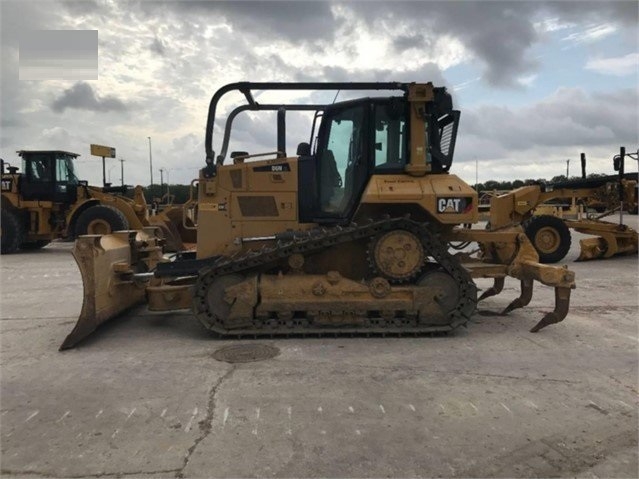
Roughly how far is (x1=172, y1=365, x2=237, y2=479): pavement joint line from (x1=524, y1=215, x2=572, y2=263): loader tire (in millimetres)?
10948

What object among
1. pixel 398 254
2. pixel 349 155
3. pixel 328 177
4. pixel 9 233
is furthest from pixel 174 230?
pixel 398 254

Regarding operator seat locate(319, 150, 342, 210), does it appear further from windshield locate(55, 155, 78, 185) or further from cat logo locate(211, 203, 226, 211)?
windshield locate(55, 155, 78, 185)

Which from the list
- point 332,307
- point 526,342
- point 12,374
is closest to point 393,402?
point 332,307

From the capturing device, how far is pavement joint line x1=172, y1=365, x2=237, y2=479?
3.29m

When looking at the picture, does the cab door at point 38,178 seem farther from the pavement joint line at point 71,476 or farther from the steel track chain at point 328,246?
the pavement joint line at point 71,476

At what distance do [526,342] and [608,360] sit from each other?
852mm

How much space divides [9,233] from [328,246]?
14.1m

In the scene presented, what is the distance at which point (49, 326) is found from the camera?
6961 mm

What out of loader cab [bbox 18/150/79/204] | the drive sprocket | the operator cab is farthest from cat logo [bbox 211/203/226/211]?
loader cab [bbox 18/150/79/204]

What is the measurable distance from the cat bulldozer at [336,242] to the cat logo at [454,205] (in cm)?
1

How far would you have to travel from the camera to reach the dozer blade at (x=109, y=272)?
19.8ft

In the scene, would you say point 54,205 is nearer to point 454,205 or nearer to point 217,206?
point 217,206

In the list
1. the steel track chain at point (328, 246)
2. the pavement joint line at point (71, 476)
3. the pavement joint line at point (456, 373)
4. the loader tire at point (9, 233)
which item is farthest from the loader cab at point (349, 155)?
the loader tire at point (9, 233)

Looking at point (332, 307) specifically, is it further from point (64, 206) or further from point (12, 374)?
point (64, 206)
